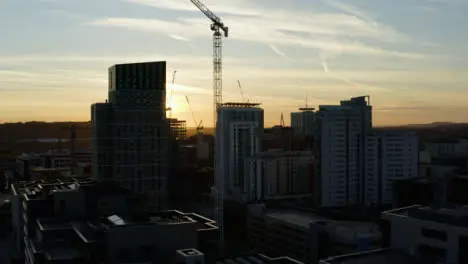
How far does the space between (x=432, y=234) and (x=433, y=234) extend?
0.01 metres

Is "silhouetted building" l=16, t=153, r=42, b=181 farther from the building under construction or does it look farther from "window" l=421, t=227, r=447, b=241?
"window" l=421, t=227, r=447, b=241

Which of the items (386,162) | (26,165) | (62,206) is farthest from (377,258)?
(26,165)

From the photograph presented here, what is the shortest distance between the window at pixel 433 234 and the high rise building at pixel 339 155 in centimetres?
1594

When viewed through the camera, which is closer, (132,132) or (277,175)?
(132,132)

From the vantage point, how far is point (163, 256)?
771cm

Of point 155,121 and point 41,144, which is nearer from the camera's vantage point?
point 155,121

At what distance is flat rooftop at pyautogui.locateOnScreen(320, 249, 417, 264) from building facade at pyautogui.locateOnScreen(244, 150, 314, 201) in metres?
16.7

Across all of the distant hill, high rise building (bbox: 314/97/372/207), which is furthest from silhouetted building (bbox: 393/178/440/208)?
the distant hill

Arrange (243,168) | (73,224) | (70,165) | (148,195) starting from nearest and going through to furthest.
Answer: (73,224)
(148,195)
(243,168)
(70,165)

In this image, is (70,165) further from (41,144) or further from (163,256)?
(163,256)

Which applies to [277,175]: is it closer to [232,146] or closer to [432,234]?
[232,146]

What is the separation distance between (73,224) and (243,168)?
1615cm

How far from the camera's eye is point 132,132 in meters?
16.5

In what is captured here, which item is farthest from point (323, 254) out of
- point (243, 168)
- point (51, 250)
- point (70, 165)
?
point (70, 165)
